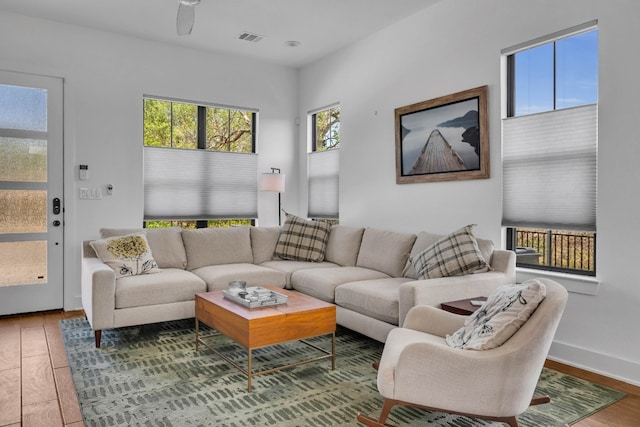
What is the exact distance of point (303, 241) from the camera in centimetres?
479

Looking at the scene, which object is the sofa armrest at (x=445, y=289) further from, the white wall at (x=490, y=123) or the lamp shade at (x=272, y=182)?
the lamp shade at (x=272, y=182)

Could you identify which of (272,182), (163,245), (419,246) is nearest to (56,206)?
(163,245)

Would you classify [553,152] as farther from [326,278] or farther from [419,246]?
[326,278]

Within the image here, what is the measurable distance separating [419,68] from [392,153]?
0.84 m

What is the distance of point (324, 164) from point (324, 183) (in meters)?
0.23

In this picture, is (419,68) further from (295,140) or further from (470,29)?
(295,140)

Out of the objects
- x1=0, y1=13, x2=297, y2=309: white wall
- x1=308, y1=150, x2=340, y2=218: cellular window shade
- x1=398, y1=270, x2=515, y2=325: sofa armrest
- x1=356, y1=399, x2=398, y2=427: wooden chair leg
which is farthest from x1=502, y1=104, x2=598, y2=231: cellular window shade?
x1=0, y1=13, x2=297, y2=309: white wall

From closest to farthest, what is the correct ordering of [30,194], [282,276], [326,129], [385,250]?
[385,250] → [282,276] → [30,194] → [326,129]

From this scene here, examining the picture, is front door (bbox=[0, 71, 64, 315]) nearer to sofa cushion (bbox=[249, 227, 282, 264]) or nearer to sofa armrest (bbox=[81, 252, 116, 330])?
sofa armrest (bbox=[81, 252, 116, 330])

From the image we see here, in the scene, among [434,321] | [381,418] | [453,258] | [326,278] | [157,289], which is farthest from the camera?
[326,278]

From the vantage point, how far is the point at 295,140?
6066 millimetres

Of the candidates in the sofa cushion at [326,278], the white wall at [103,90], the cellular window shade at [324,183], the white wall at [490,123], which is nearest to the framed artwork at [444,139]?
the white wall at [490,123]

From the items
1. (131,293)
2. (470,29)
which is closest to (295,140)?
(470,29)

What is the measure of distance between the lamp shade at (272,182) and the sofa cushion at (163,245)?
49.9 inches
